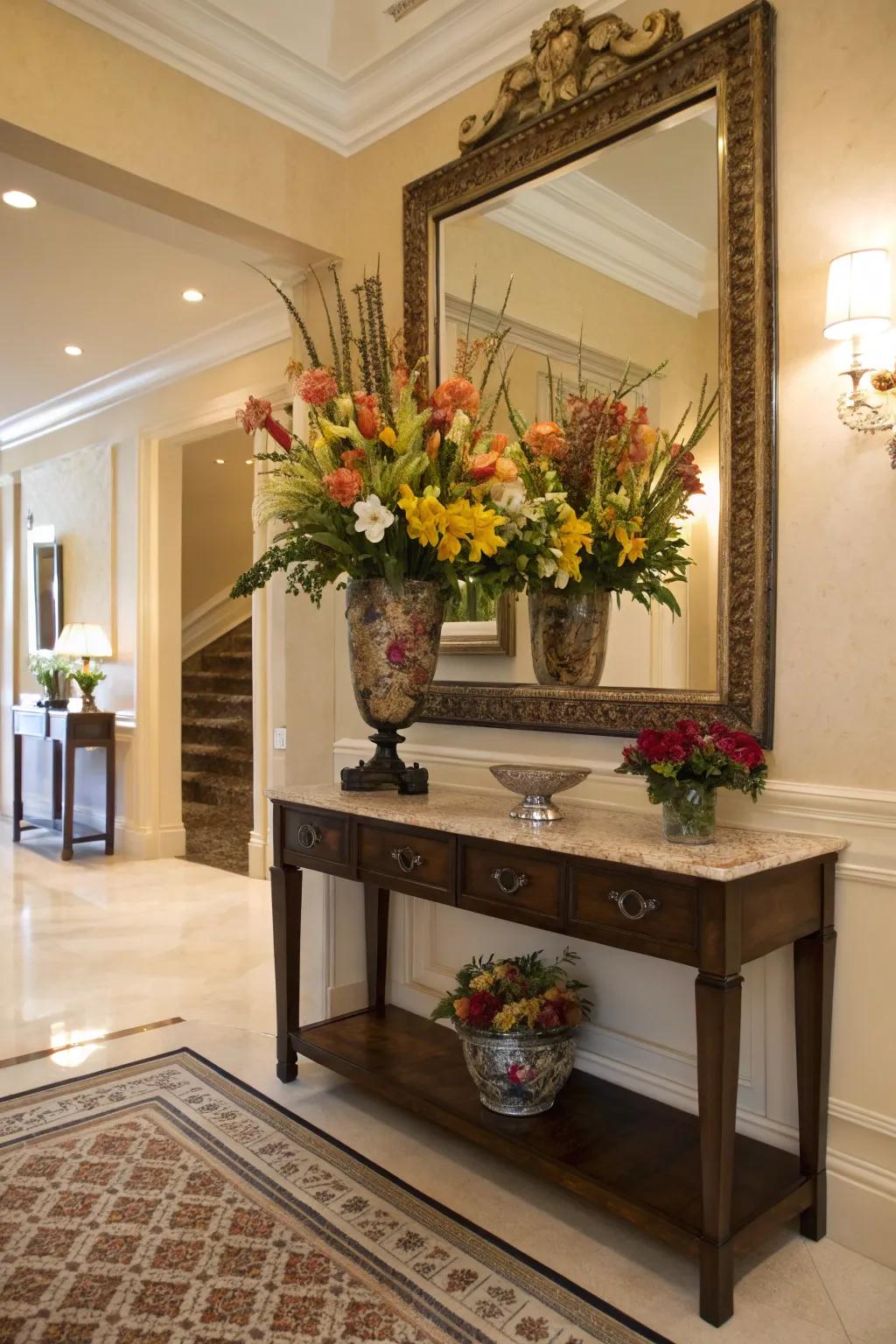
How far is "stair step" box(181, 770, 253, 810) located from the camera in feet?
22.5

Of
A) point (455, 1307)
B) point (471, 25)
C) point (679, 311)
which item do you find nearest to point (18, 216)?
point (471, 25)

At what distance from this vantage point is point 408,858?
2.29 m

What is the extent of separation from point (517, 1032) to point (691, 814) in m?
0.70

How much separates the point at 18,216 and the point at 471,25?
6.70 feet

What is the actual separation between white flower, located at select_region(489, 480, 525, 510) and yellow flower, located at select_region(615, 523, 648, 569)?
250 millimetres

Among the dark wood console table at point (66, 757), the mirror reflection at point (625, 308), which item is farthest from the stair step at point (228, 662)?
the mirror reflection at point (625, 308)

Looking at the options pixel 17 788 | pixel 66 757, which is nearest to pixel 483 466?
pixel 66 757

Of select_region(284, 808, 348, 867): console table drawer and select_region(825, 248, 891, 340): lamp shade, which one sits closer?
select_region(825, 248, 891, 340): lamp shade

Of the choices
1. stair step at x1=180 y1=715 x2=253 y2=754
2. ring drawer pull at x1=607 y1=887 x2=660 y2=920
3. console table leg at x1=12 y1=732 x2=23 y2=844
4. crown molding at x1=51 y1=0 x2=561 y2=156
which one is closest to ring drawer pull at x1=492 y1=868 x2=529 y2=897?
ring drawer pull at x1=607 y1=887 x2=660 y2=920

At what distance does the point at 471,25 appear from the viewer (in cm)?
262

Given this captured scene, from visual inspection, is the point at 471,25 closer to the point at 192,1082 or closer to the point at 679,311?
the point at 679,311

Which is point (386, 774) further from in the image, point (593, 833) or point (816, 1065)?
point (816, 1065)

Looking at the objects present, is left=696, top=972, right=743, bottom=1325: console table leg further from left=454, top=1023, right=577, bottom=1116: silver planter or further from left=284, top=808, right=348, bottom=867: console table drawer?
left=284, top=808, right=348, bottom=867: console table drawer

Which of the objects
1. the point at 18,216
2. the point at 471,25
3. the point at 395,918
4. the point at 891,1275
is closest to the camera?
the point at 891,1275
